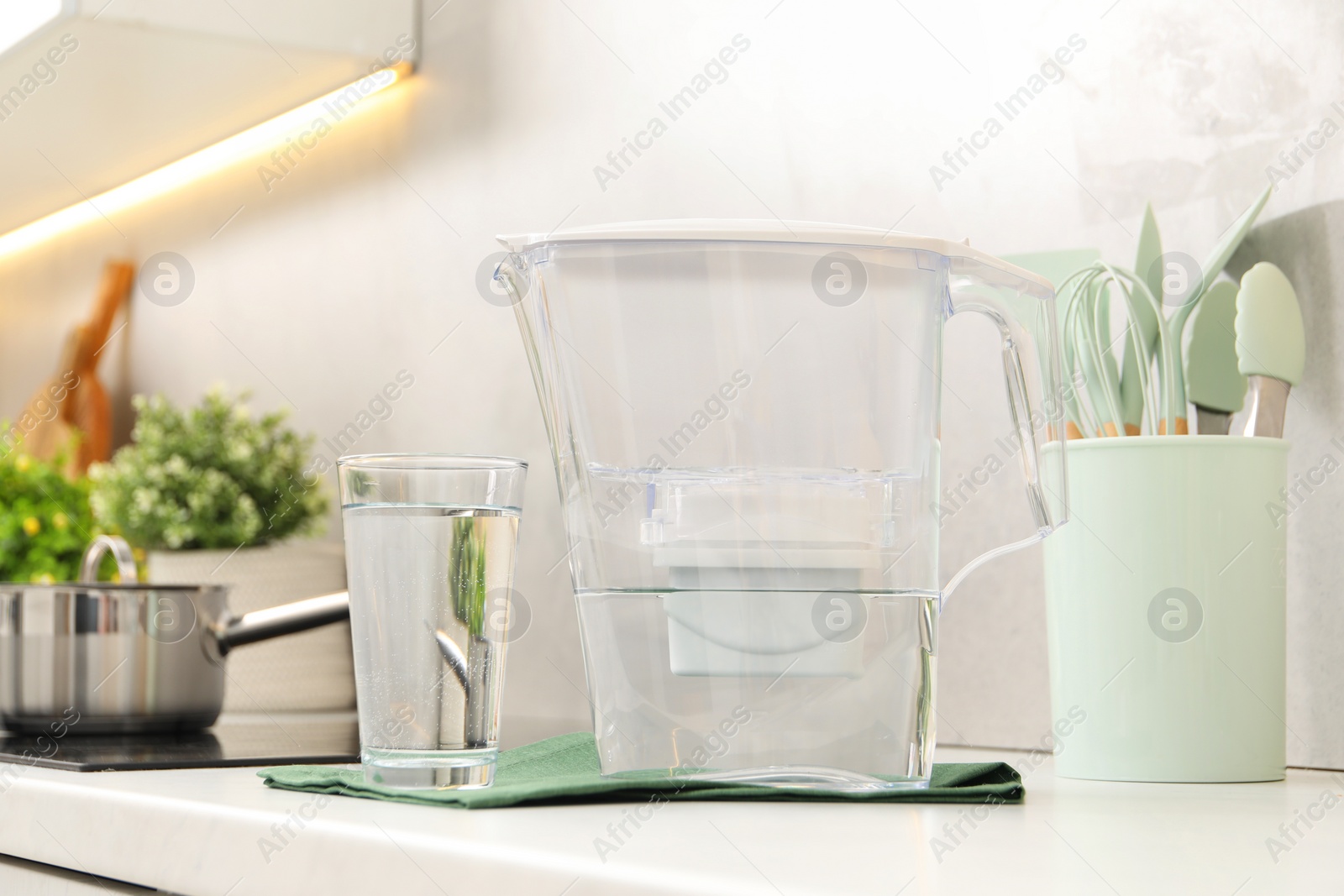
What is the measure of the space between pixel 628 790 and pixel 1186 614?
30 centimetres

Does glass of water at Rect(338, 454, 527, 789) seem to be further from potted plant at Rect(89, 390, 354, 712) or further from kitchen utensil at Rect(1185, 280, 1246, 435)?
potted plant at Rect(89, 390, 354, 712)

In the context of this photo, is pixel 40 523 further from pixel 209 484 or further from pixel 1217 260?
pixel 1217 260

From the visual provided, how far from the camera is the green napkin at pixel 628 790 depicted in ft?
1.54

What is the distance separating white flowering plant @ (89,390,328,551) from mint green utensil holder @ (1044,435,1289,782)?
922mm

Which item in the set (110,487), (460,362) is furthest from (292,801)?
(110,487)

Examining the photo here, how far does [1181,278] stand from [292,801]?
1.87 ft

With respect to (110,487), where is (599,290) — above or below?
above

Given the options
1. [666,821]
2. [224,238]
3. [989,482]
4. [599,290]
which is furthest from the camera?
[224,238]

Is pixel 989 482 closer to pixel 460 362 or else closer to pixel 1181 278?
pixel 1181 278

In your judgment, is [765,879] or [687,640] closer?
[765,879]

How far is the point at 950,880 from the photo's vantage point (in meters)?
0.34

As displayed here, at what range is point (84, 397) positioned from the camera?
1.93 m

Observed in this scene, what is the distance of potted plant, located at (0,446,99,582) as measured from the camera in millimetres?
1590

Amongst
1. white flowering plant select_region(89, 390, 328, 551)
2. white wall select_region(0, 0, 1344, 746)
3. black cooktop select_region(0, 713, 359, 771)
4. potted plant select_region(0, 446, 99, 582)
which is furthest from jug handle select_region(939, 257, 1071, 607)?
potted plant select_region(0, 446, 99, 582)
